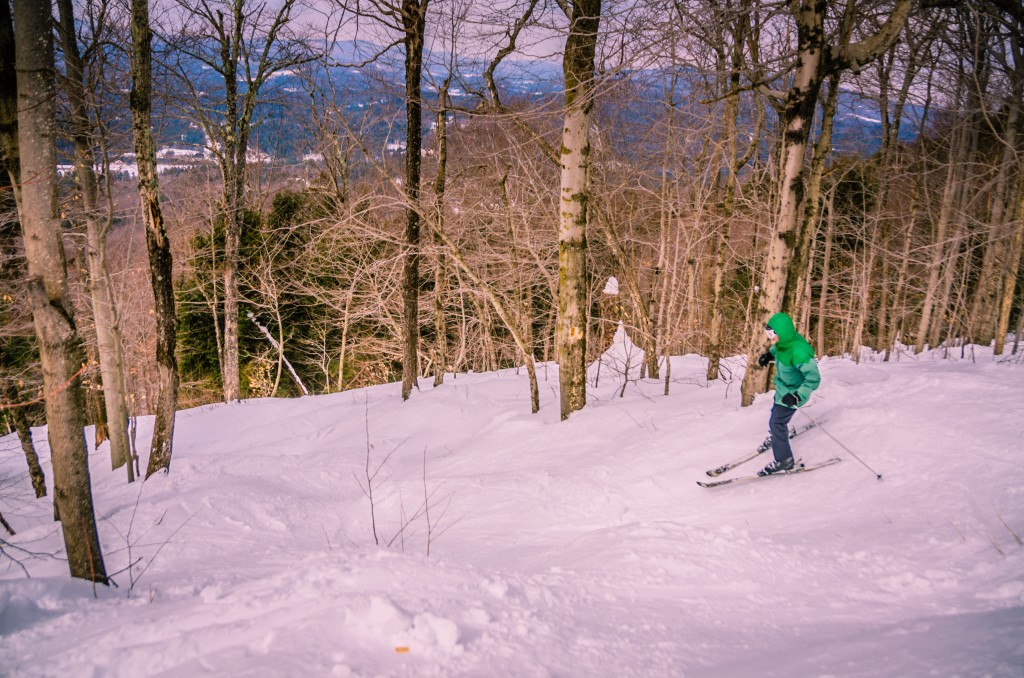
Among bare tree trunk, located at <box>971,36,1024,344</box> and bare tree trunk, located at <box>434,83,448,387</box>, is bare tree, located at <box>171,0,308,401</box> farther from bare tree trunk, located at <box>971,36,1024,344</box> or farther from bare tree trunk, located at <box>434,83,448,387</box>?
bare tree trunk, located at <box>971,36,1024,344</box>

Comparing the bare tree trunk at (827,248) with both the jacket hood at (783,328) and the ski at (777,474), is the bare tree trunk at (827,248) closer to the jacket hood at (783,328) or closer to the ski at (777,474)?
the jacket hood at (783,328)

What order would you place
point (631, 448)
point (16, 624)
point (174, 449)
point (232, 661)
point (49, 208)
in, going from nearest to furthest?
point (232, 661) < point (16, 624) < point (49, 208) < point (631, 448) < point (174, 449)

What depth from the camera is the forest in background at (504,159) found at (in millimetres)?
5957

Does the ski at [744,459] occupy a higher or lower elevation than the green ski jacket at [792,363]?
lower

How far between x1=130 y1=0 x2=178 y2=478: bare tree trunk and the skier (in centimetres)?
785

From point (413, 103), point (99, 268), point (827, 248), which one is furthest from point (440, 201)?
point (827, 248)

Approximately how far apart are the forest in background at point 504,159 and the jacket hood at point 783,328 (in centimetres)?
140

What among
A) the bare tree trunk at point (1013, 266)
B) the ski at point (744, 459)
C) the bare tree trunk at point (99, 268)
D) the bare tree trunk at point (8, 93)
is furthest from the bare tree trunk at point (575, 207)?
the bare tree trunk at point (1013, 266)

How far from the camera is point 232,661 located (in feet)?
7.57

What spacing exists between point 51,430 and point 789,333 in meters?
6.11

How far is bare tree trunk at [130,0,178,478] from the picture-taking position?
7.13 m

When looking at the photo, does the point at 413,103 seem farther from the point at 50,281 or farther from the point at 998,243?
the point at 998,243

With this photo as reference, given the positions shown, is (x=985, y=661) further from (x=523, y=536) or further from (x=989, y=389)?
(x=989, y=389)

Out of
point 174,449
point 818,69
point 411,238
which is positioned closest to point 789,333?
point 818,69
